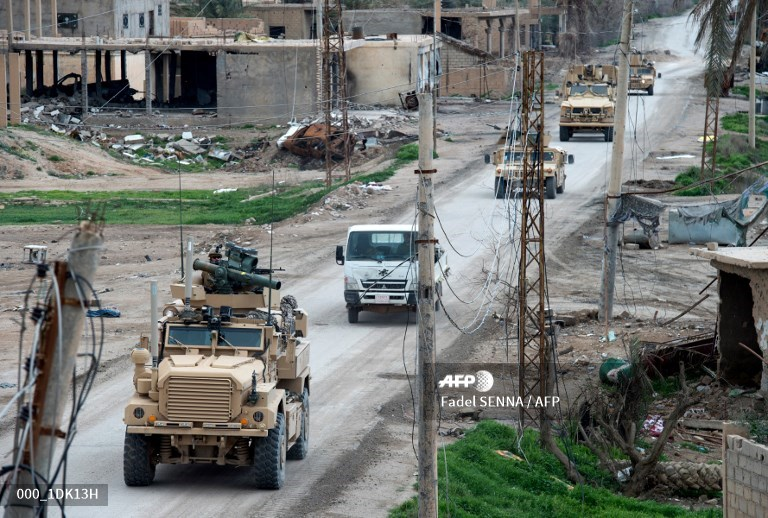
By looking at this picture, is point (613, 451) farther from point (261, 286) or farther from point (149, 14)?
point (149, 14)

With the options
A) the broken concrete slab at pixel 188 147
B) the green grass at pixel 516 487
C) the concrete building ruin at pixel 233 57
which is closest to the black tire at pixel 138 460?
the green grass at pixel 516 487

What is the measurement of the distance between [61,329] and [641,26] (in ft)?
330

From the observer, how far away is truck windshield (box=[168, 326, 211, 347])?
14344 millimetres

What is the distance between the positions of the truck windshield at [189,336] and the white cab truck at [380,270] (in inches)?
357

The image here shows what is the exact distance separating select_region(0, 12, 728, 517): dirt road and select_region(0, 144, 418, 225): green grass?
3.92ft

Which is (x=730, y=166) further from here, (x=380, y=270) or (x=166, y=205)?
(x=380, y=270)

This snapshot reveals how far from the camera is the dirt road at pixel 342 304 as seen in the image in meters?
14.2

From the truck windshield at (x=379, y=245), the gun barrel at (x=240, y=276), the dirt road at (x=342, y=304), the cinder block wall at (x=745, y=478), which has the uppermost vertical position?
the gun barrel at (x=240, y=276)

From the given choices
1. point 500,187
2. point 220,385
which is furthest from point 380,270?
point 500,187

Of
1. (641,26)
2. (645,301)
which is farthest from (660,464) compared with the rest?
(641,26)

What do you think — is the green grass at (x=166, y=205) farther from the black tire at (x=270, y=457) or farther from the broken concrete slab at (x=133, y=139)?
the black tire at (x=270, y=457)

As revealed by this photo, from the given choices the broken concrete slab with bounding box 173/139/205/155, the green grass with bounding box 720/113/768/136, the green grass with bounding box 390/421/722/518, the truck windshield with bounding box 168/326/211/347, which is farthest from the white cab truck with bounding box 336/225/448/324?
the green grass with bounding box 720/113/768/136

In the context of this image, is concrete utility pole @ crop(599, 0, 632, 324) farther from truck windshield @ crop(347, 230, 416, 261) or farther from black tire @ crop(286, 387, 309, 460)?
black tire @ crop(286, 387, 309, 460)

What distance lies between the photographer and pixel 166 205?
40.4 meters
